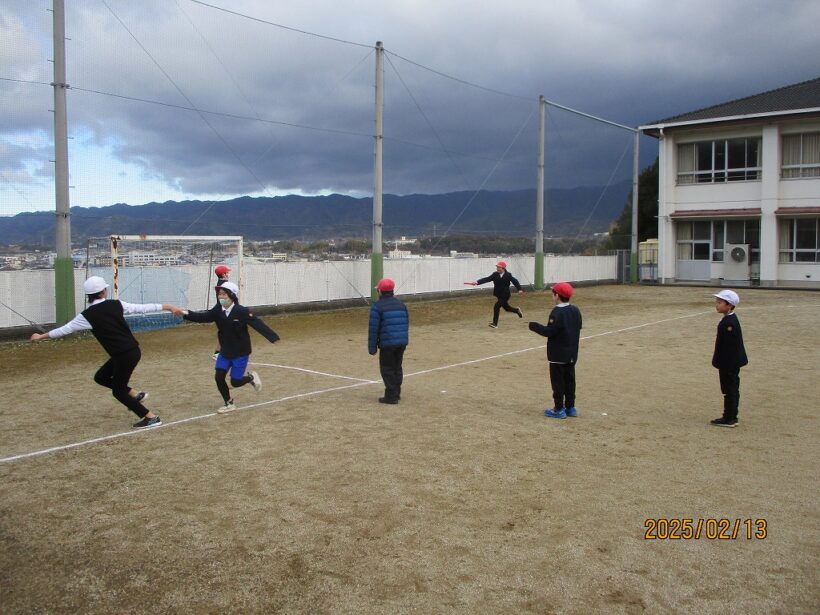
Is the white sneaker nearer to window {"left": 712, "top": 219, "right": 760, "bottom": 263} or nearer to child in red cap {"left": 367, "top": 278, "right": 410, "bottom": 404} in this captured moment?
child in red cap {"left": 367, "top": 278, "right": 410, "bottom": 404}

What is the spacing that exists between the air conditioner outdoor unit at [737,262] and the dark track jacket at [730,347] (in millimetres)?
29362

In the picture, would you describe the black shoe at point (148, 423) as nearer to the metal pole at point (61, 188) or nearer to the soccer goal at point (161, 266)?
the metal pole at point (61, 188)

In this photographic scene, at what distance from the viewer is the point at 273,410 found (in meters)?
9.12

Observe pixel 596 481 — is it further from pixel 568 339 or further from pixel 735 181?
pixel 735 181

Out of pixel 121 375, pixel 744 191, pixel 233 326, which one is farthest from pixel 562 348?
pixel 744 191

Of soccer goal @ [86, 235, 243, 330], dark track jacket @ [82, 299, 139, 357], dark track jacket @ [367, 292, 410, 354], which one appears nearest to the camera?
dark track jacket @ [82, 299, 139, 357]

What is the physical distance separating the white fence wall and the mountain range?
0.99m

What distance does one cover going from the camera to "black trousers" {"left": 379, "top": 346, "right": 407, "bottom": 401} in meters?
9.48

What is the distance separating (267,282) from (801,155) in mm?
26409

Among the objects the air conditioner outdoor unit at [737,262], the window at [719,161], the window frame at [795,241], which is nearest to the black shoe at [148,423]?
the air conditioner outdoor unit at [737,262]

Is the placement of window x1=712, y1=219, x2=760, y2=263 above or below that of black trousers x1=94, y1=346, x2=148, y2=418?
above

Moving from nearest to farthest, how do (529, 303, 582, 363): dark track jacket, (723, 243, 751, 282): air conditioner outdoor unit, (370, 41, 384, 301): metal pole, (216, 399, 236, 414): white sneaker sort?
(529, 303, 582, 363): dark track jacket < (216, 399, 236, 414): white sneaker < (370, 41, 384, 301): metal pole < (723, 243, 751, 282): air conditioner outdoor unit

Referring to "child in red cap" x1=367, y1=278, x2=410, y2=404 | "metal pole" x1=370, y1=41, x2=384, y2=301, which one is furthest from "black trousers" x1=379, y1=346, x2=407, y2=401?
"metal pole" x1=370, y1=41, x2=384, y2=301

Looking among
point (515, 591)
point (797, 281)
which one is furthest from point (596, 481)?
point (797, 281)
